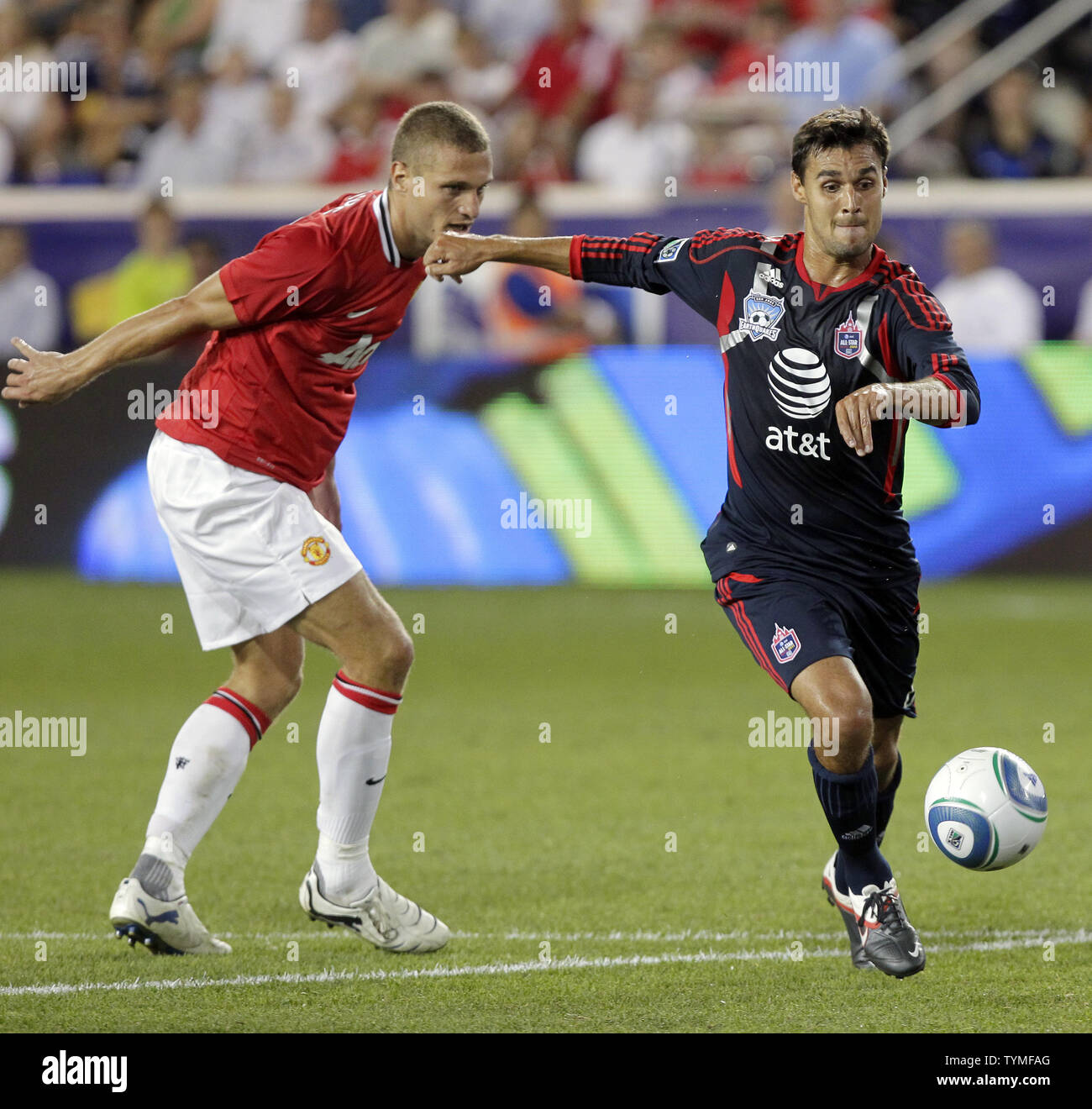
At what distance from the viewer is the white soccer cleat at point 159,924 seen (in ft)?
15.4

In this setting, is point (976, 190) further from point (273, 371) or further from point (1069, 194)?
point (273, 371)

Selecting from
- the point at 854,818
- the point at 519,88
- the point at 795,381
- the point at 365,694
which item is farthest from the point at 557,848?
the point at 519,88

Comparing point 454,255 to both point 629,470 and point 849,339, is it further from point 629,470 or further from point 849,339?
point 629,470

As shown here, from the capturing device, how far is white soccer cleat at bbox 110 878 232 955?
185 inches

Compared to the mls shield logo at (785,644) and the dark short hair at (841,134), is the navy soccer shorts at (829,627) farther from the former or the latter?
the dark short hair at (841,134)

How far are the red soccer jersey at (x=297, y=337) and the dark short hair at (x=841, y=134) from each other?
117cm

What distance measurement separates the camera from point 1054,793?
6.80 m

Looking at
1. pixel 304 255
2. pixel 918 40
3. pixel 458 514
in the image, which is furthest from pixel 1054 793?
pixel 918 40

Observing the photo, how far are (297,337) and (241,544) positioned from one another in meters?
0.61

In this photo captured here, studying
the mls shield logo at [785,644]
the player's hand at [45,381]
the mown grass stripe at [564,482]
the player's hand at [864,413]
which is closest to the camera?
the player's hand at [864,413]

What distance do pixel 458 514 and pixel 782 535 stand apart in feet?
23.4

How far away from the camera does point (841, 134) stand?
454 cm

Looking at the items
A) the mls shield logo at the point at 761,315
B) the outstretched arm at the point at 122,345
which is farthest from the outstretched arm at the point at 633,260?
the outstretched arm at the point at 122,345

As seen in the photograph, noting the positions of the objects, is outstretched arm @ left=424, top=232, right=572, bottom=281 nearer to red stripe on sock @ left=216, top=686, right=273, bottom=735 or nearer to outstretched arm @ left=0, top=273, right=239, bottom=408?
outstretched arm @ left=0, top=273, right=239, bottom=408
